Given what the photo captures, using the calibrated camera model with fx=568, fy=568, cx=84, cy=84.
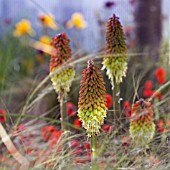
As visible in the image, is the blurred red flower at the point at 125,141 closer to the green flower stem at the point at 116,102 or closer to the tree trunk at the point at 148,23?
the green flower stem at the point at 116,102

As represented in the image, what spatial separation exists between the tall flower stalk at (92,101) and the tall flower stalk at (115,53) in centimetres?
31

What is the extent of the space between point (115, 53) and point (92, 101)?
1.38ft

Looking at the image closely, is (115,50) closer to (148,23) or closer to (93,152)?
(93,152)

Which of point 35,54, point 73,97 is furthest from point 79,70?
point 35,54

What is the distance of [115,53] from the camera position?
102 inches

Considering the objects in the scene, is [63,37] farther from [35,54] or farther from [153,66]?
[35,54]

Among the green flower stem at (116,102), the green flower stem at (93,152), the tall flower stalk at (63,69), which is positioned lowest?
the green flower stem at (93,152)

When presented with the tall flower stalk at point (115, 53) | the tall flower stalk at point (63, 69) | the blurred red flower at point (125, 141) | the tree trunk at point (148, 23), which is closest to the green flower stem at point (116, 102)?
the tall flower stalk at point (115, 53)

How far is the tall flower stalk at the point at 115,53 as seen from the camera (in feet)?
8.43

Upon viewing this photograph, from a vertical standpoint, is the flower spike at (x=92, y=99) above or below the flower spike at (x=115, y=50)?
below

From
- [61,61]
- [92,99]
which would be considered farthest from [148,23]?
[92,99]

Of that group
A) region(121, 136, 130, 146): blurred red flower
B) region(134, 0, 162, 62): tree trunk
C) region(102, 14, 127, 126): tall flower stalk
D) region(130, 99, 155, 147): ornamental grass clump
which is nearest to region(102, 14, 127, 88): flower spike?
region(102, 14, 127, 126): tall flower stalk

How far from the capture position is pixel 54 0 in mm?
13141

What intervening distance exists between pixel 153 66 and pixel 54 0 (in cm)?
814
